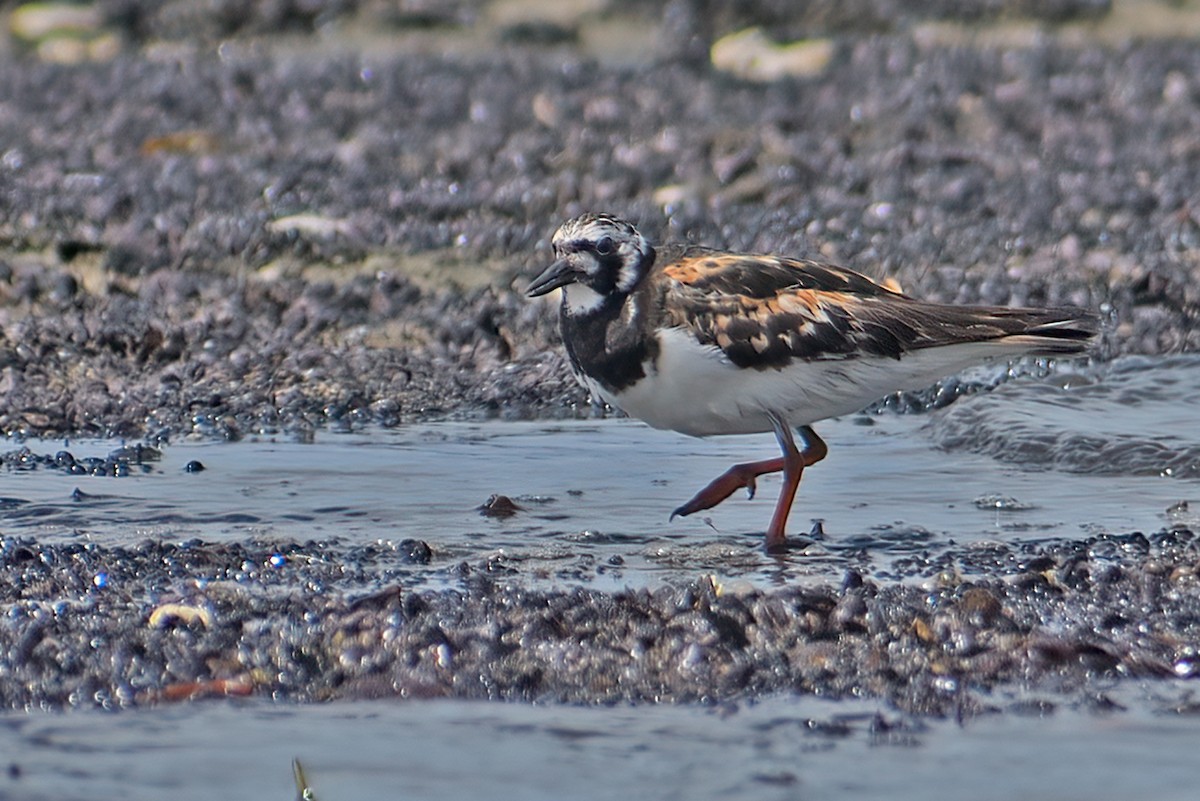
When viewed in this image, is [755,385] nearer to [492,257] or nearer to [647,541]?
[647,541]

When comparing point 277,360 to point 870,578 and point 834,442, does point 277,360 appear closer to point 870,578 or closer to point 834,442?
point 834,442

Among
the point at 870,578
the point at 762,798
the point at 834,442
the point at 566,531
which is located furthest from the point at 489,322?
the point at 762,798

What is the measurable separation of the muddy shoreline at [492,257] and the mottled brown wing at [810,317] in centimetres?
85

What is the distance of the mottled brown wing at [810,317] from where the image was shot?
6.49 metres

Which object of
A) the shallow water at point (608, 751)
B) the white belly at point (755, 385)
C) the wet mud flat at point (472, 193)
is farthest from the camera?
the wet mud flat at point (472, 193)

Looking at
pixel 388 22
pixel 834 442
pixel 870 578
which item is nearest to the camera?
pixel 870 578

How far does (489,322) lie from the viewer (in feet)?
32.7

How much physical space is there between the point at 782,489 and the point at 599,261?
106cm

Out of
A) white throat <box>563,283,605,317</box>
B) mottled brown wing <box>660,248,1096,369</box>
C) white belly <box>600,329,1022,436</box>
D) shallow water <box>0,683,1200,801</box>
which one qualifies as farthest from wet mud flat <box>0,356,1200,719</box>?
white throat <box>563,283,605,317</box>

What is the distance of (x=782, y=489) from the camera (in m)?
6.75

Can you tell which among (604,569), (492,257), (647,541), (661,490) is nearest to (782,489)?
(647,541)

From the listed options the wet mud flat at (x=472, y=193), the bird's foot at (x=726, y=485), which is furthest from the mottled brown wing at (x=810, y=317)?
the wet mud flat at (x=472, y=193)

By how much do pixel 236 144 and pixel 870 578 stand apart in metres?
9.08

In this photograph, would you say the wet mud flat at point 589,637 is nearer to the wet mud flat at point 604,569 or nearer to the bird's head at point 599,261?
the wet mud flat at point 604,569
